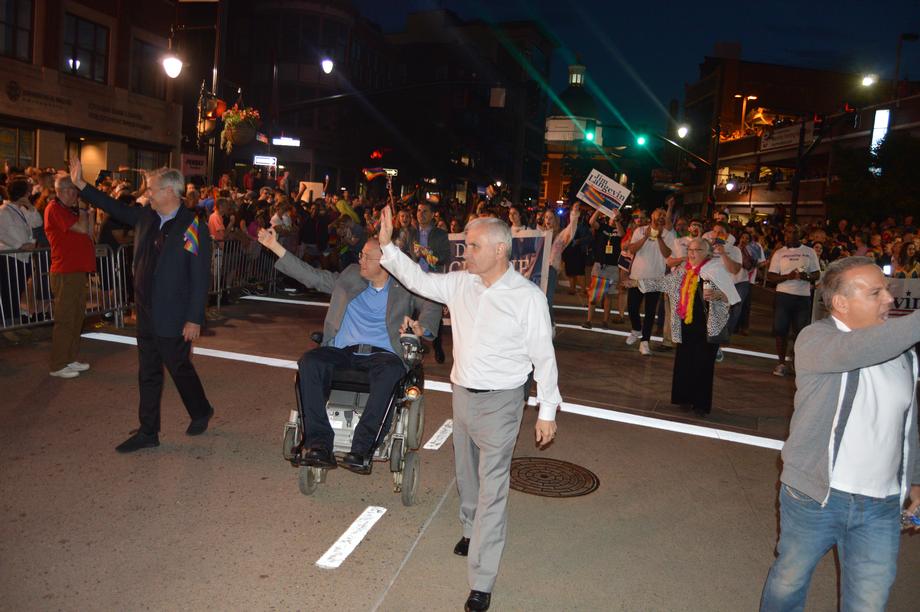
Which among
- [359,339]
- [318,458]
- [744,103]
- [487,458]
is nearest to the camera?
[487,458]

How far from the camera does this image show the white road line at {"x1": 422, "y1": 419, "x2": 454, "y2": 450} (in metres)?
6.66

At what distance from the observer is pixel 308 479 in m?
5.25

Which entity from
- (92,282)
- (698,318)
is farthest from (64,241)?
(698,318)

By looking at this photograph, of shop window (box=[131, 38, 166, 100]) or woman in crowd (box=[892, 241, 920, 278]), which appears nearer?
woman in crowd (box=[892, 241, 920, 278])

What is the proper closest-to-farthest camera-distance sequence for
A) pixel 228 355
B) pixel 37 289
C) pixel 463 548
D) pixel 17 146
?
pixel 463 548
pixel 228 355
pixel 37 289
pixel 17 146

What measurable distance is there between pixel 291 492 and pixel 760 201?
5081 centimetres

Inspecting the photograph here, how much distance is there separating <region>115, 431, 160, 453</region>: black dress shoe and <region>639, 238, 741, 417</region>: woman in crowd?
5344 mm

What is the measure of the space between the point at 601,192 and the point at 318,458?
839 cm

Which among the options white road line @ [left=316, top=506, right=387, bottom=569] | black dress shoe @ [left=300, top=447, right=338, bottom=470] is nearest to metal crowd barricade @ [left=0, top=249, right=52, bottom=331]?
black dress shoe @ [left=300, top=447, right=338, bottom=470]

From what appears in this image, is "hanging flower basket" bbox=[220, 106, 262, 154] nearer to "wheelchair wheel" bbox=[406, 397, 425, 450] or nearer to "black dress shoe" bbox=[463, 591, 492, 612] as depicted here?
"wheelchair wheel" bbox=[406, 397, 425, 450]

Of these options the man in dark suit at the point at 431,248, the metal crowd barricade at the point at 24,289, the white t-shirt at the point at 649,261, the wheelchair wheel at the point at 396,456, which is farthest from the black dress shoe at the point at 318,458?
the white t-shirt at the point at 649,261

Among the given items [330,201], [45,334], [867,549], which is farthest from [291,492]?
[330,201]

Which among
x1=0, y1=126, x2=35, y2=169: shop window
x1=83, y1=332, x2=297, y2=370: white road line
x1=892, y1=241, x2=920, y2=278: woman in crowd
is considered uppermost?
x1=0, y1=126, x2=35, y2=169: shop window

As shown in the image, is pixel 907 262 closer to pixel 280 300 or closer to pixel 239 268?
pixel 280 300
